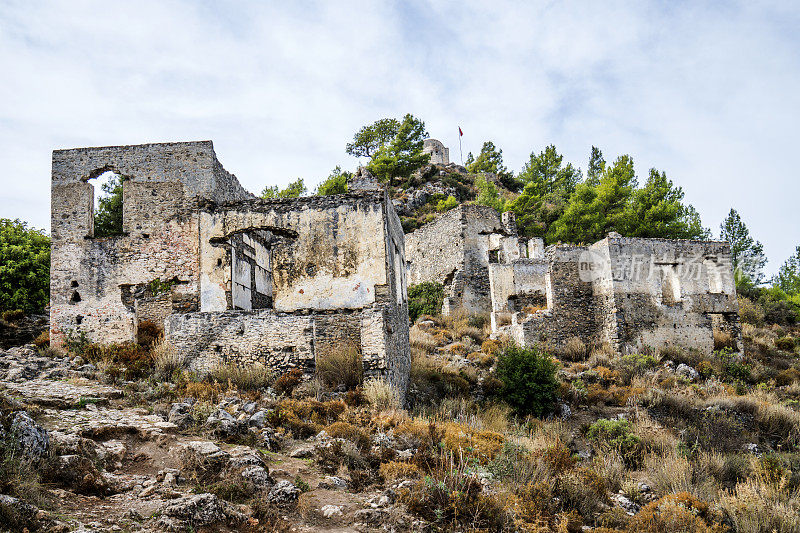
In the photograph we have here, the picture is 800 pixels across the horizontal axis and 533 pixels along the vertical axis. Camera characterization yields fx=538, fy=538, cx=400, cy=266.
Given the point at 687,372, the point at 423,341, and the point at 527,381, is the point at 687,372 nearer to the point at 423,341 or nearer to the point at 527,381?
the point at 527,381

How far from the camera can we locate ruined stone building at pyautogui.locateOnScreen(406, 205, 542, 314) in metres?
26.4

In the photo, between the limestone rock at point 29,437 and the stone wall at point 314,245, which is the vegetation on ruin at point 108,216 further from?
the limestone rock at point 29,437

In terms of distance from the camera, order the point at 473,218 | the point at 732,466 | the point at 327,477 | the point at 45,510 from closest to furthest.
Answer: the point at 45,510
the point at 327,477
the point at 732,466
the point at 473,218

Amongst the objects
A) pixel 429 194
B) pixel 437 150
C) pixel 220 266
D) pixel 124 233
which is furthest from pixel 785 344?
pixel 437 150

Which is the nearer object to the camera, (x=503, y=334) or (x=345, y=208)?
(x=345, y=208)

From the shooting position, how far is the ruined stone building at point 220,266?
41.2 ft

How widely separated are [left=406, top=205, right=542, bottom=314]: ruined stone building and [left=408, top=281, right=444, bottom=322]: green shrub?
40 centimetres

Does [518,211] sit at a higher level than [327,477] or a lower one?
higher

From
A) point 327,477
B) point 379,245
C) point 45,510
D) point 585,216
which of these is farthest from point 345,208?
point 585,216

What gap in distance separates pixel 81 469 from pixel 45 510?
111 centimetres

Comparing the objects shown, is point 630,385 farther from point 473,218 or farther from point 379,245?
point 473,218

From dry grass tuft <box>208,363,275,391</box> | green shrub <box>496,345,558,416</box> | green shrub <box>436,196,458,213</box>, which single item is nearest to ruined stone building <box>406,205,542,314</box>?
green shrub <box>436,196,458,213</box>

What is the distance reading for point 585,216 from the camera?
100 feet

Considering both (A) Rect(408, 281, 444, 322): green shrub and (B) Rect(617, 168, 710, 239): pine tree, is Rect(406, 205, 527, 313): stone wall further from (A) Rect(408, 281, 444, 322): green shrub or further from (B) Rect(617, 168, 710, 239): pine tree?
(B) Rect(617, 168, 710, 239): pine tree
